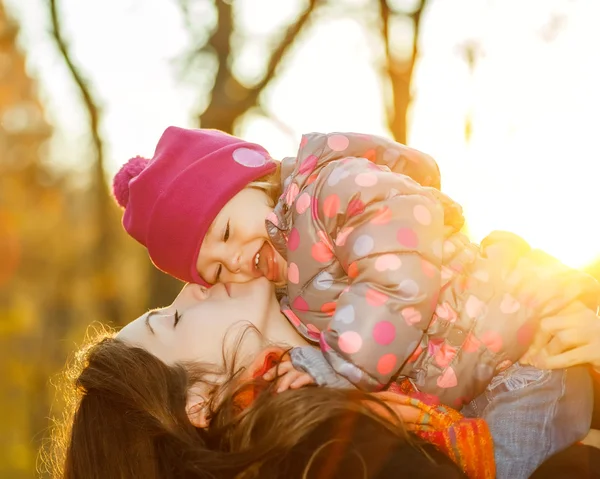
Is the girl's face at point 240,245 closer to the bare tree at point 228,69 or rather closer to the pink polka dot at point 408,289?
the pink polka dot at point 408,289

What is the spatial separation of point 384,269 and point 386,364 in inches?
12.8

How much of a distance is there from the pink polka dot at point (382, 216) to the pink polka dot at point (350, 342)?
42cm

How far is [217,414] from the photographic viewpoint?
7.14 feet

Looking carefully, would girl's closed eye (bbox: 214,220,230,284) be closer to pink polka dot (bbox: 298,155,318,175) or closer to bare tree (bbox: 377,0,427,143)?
pink polka dot (bbox: 298,155,318,175)

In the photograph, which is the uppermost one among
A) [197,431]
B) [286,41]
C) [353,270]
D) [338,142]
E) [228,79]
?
[286,41]

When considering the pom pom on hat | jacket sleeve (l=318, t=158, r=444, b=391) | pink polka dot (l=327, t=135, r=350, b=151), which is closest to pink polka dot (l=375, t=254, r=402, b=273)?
jacket sleeve (l=318, t=158, r=444, b=391)

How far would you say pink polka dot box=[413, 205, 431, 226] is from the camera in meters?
2.47

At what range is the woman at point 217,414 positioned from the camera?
1890 millimetres

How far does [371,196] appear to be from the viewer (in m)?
2.50

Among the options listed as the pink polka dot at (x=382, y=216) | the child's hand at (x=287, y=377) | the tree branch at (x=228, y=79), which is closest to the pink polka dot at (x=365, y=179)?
the pink polka dot at (x=382, y=216)

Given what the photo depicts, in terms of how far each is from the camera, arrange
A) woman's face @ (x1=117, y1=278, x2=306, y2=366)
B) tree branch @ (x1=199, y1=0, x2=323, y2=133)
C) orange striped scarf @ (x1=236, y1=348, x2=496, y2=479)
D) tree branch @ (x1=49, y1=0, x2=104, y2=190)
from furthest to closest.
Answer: tree branch @ (x1=49, y1=0, x2=104, y2=190) → tree branch @ (x1=199, y1=0, x2=323, y2=133) → woman's face @ (x1=117, y1=278, x2=306, y2=366) → orange striped scarf @ (x1=236, y1=348, x2=496, y2=479)

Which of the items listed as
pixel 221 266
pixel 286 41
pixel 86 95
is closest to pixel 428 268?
pixel 221 266

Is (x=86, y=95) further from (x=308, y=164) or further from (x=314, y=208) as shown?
(x=314, y=208)

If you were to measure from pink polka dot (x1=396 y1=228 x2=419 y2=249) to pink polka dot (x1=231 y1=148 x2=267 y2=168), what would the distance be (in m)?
0.83
